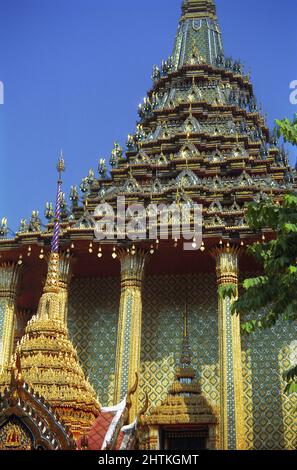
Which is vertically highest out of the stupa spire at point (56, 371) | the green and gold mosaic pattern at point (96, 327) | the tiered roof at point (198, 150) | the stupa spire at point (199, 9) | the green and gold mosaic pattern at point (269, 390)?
the stupa spire at point (199, 9)

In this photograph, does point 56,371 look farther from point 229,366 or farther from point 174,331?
point 174,331

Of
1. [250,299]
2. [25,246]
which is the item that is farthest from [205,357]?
[250,299]

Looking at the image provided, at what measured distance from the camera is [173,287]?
80.5 ft

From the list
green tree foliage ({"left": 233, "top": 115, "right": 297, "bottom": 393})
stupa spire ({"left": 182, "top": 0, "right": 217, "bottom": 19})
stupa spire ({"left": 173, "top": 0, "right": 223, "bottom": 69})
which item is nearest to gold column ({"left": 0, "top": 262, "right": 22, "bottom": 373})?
green tree foliage ({"left": 233, "top": 115, "right": 297, "bottom": 393})

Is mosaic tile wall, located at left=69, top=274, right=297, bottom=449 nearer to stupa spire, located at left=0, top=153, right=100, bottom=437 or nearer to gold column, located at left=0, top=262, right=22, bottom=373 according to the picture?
gold column, located at left=0, top=262, right=22, bottom=373

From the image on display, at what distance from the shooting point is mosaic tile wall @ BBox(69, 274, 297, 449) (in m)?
22.0

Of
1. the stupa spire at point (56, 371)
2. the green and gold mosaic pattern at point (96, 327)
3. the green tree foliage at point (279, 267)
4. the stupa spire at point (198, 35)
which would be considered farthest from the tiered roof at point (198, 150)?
the green tree foliage at point (279, 267)

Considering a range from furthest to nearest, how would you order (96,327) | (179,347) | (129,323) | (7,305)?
(96,327) < (179,347) < (7,305) < (129,323)

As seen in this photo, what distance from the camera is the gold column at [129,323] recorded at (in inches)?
818

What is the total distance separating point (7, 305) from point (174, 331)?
5266 millimetres

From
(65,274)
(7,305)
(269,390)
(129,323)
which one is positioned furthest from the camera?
(65,274)

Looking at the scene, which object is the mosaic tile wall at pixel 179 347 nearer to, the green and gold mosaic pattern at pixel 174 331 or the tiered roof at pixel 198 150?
the green and gold mosaic pattern at pixel 174 331

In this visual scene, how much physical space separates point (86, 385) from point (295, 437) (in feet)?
35.8

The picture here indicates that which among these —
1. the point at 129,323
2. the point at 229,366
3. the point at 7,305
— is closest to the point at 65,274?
the point at 7,305
